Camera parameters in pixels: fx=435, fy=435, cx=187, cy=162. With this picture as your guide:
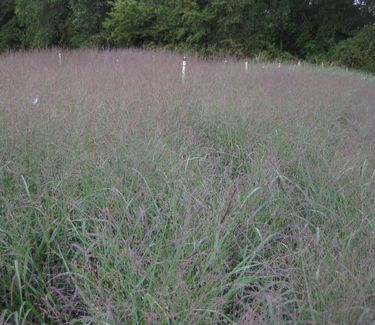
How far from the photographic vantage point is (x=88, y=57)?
353 inches

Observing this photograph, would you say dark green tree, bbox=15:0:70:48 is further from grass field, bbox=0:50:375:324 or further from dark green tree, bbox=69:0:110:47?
grass field, bbox=0:50:375:324

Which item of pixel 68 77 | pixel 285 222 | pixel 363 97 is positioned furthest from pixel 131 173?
pixel 363 97

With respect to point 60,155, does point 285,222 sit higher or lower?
lower

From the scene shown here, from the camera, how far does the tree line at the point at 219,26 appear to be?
18.0 m

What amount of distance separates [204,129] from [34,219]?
1874mm

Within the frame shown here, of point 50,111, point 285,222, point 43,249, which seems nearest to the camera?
point 43,249

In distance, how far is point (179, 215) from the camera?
69.4 inches

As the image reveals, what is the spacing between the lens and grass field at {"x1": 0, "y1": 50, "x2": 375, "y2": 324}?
141 cm

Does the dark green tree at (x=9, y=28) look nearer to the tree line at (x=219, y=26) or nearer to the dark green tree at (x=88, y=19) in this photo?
the tree line at (x=219, y=26)

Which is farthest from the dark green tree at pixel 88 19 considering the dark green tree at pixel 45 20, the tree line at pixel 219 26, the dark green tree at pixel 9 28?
the dark green tree at pixel 9 28

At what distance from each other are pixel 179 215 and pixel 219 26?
17919 millimetres

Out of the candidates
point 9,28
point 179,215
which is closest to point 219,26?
point 9,28

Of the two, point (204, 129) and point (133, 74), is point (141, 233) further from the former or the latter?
point (133, 74)

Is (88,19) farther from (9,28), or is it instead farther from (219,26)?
(9,28)
